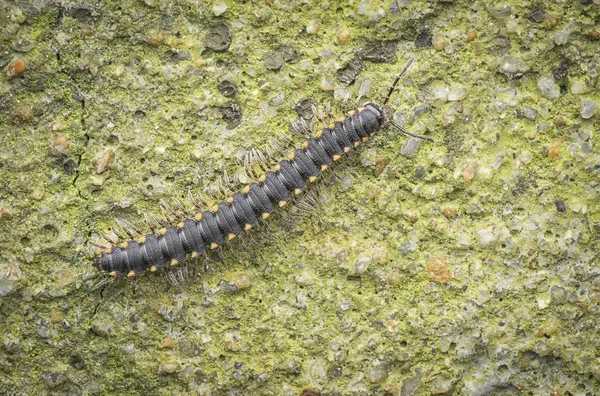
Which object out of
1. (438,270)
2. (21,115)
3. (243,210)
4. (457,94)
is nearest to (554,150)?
(457,94)

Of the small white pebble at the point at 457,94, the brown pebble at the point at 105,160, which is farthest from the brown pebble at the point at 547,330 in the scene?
the brown pebble at the point at 105,160

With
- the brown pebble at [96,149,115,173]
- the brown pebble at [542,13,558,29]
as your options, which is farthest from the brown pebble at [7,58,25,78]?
the brown pebble at [542,13,558,29]

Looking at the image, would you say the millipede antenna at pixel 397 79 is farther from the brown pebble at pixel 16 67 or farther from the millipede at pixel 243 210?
the brown pebble at pixel 16 67

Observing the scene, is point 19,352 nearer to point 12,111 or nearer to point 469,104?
point 12,111

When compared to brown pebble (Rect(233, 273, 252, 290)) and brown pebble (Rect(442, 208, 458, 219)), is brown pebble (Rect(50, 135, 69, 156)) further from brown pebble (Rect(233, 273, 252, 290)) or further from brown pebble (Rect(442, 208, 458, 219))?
brown pebble (Rect(442, 208, 458, 219))

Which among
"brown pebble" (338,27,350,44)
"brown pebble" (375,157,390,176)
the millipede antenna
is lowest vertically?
"brown pebble" (375,157,390,176)

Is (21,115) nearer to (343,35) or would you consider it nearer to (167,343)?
(167,343)
